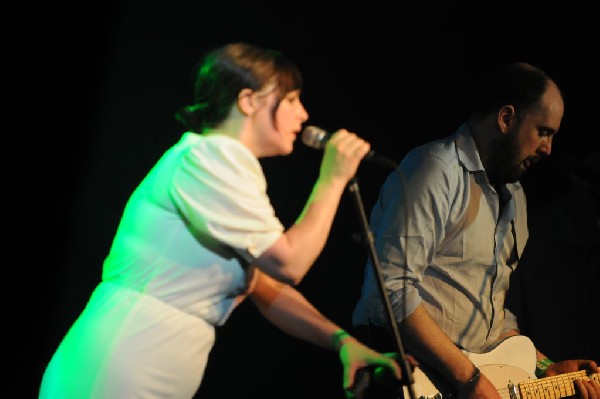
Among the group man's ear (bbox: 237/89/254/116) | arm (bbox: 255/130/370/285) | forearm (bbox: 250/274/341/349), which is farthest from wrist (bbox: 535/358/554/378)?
man's ear (bbox: 237/89/254/116)

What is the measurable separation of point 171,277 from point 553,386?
6.69 ft

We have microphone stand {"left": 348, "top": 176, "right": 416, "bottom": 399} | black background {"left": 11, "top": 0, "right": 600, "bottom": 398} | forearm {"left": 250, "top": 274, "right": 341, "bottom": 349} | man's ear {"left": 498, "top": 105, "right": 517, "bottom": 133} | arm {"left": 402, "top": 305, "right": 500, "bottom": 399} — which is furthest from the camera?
man's ear {"left": 498, "top": 105, "right": 517, "bottom": 133}

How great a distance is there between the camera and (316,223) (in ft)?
5.03

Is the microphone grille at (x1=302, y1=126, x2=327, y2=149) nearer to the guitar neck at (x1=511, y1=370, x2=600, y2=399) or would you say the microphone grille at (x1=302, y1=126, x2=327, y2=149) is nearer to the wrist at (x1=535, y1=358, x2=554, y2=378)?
the guitar neck at (x1=511, y1=370, x2=600, y2=399)

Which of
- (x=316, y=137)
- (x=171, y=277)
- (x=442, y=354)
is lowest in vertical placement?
(x=442, y=354)

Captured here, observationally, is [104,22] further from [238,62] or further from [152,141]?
[238,62]

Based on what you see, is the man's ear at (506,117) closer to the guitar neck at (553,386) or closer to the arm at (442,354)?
the arm at (442,354)

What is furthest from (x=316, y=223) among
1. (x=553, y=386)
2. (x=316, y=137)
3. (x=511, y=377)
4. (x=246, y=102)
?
(x=553, y=386)

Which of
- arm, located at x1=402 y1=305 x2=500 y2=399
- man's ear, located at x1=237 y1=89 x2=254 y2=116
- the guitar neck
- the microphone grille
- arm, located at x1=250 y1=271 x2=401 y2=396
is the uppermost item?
man's ear, located at x1=237 y1=89 x2=254 y2=116

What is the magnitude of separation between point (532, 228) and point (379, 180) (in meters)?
1.19

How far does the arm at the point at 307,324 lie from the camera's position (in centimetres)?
165

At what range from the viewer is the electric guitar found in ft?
7.95

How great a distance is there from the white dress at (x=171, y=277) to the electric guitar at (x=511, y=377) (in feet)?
3.84

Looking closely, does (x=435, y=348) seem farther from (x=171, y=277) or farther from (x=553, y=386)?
(x=171, y=277)
